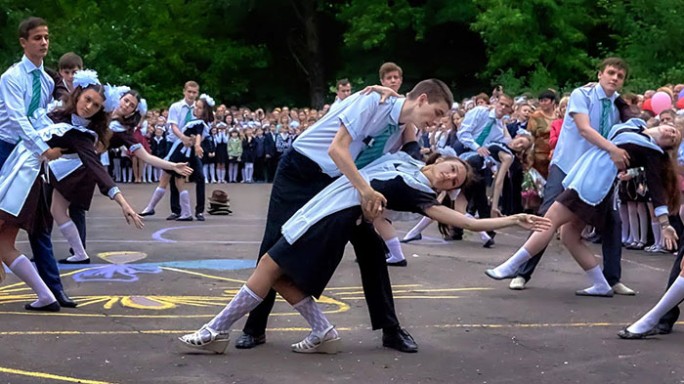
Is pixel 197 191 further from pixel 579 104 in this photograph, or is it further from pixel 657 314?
pixel 657 314

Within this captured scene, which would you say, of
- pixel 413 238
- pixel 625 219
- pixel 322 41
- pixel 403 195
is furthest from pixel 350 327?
pixel 322 41

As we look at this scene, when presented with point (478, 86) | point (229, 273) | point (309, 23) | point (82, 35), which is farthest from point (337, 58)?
point (229, 273)

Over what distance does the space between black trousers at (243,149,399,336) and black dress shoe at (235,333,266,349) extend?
28 millimetres

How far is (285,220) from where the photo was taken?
719cm

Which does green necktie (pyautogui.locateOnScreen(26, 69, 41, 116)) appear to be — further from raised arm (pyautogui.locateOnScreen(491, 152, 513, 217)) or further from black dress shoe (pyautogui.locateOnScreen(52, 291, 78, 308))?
raised arm (pyautogui.locateOnScreen(491, 152, 513, 217))

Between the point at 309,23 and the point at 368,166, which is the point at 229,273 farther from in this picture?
the point at 309,23

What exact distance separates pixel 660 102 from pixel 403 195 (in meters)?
7.93

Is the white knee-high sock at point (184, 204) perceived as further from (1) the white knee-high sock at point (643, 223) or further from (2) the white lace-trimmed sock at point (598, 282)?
(2) the white lace-trimmed sock at point (598, 282)

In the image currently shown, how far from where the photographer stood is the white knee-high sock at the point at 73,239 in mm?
10891

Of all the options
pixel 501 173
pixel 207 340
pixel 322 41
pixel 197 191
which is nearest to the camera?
pixel 207 340

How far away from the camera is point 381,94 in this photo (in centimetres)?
697

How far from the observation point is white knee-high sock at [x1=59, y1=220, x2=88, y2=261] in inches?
429

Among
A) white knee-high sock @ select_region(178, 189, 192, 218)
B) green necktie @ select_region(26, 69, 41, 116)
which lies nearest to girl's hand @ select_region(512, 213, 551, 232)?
green necktie @ select_region(26, 69, 41, 116)

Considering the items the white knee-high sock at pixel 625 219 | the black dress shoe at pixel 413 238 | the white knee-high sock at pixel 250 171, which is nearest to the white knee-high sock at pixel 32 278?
the black dress shoe at pixel 413 238
